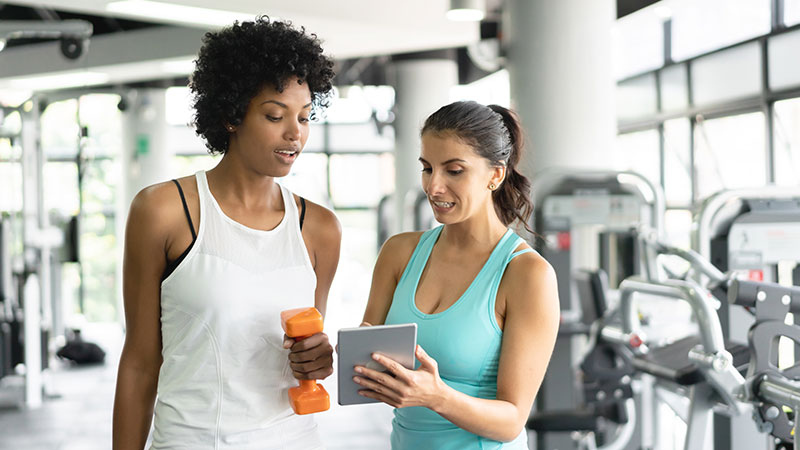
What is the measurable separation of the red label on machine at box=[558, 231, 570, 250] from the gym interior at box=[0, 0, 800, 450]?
5 cm

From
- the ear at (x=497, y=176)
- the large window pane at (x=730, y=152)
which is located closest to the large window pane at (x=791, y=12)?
the large window pane at (x=730, y=152)

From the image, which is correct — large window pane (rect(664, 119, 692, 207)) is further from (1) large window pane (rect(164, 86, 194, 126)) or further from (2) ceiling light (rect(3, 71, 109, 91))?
(1) large window pane (rect(164, 86, 194, 126))

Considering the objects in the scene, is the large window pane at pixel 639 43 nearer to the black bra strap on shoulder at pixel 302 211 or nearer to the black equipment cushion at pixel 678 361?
the black equipment cushion at pixel 678 361

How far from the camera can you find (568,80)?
483cm

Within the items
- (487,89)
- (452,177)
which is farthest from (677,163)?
(452,177)

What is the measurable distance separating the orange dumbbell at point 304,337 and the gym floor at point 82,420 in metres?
3.69

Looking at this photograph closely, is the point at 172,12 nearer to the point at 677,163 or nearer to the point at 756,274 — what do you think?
the point at 756,274

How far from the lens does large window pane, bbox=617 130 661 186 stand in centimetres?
767

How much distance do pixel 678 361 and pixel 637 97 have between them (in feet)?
17.5

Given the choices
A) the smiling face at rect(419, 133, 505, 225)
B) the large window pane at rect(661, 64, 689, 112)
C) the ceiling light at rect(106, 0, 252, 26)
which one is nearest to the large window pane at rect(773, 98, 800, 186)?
the large window pane at rect(661, 64, 689, 112)

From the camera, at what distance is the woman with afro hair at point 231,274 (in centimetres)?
146

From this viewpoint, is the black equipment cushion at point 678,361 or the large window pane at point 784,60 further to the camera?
the large window pane at point 784,60

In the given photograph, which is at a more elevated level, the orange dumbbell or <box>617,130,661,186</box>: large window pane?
<box>617,130,661,186</box>: large window pane

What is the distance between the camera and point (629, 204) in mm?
4086
